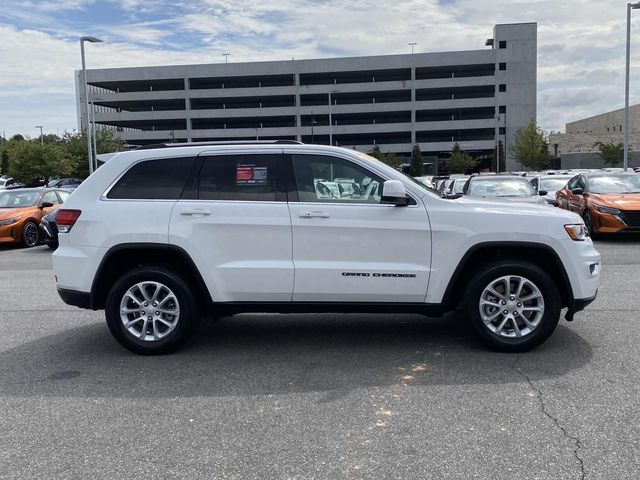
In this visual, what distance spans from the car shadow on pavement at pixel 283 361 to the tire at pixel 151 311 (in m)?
0.15

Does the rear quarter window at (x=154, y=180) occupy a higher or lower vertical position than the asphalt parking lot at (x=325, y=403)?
higher

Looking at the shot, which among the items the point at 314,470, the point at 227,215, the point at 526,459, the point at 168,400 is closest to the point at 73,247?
the point at 227,215

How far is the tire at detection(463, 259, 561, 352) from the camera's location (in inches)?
209

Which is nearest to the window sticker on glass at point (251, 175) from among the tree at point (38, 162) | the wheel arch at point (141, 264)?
the wheel arch at point (141, 264)

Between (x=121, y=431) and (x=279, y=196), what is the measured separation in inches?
93.9

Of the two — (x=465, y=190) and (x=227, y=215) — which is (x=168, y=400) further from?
(x=465, y=190)

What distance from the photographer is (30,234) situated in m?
15.6

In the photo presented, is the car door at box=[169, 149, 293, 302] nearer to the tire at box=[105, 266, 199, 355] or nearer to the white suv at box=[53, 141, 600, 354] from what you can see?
the white suv at box=[53, 141, 600, 354]

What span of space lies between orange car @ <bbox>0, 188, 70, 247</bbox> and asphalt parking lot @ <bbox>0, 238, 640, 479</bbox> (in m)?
9.52

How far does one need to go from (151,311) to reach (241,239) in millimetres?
1075

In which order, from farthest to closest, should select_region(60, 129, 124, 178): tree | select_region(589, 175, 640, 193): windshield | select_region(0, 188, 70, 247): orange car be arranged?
1. select_region(60, 129, 124, 178): tree
2. select_region(0, 188, 70, 247): orange car
3. select_region(589, 175, 640, 193): windshield

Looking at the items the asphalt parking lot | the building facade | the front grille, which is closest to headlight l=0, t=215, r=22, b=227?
the asphalt parking lot

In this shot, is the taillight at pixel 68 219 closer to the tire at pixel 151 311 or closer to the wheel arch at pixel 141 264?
the wheel arch at pixel 141 264

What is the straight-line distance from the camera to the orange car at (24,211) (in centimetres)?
1520
